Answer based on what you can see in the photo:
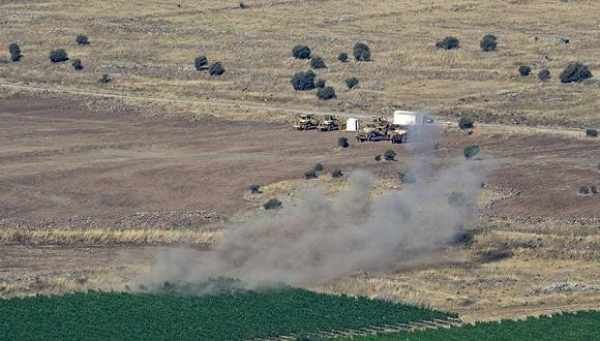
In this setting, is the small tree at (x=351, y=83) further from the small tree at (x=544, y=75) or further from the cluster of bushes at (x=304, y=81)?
the small tree at (x=544, y=75)

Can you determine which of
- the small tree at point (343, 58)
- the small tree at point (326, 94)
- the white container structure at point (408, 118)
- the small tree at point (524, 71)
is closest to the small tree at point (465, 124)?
the white container structure at point (408, 118)

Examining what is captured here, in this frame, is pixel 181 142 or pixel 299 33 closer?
pixel 181 142

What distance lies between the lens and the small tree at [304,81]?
148 m

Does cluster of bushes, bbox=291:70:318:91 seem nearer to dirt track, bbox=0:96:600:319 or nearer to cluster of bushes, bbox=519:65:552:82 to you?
dirt track, bbox=0:96:600:319

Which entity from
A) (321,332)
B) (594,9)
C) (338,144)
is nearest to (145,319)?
(321,332)

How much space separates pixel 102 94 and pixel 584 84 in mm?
44538

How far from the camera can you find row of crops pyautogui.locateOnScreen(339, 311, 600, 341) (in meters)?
67.8

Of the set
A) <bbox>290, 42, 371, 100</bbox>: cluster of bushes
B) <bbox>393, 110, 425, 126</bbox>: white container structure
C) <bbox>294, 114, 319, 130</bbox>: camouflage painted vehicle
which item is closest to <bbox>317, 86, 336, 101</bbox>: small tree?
<bbox>290, 42, 371, 100</bbox>: cluster of bushes

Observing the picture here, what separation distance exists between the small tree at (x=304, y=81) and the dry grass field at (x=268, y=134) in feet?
4.70

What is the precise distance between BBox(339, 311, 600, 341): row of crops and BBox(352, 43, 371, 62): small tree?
299ft

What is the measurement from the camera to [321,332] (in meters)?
69.3

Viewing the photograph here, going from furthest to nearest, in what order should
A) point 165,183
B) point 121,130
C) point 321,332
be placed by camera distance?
point 121,130 < point 165,183 < point 321,332

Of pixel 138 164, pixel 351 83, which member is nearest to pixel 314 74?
pixel 351 83

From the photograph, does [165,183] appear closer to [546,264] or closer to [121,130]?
[121,130]
